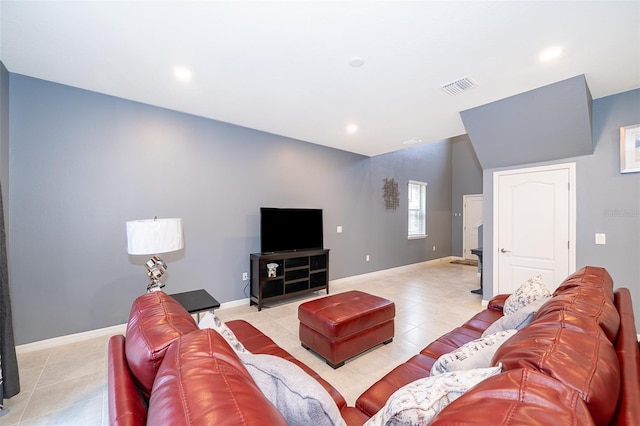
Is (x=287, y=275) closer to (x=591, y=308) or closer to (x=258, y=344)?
(x=258, y=344)

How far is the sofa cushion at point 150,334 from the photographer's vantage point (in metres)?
0.88

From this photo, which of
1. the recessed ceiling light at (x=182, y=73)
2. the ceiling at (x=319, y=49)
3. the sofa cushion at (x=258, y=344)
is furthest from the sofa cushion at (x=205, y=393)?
the recessed ceiling light at (x=182, y=73)

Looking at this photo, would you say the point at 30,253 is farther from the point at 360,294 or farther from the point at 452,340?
the point at 452,340

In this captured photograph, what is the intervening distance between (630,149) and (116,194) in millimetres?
5884

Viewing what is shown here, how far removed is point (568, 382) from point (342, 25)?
2262 mm

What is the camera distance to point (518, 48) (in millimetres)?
2180

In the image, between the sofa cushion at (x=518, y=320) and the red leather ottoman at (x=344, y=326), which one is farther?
the red leather ottoman at (x=344, y=326)

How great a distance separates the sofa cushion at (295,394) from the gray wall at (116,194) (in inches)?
118

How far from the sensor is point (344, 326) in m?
2.31

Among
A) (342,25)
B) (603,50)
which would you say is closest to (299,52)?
(342,25)

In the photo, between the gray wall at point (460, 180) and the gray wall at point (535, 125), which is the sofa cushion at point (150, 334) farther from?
the gray wall at point (460, 180)

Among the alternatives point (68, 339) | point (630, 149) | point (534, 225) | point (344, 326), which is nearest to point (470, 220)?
point (534, 225)

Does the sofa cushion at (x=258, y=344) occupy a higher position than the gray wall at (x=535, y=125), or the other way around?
the gray wall at (x=535, y=125)

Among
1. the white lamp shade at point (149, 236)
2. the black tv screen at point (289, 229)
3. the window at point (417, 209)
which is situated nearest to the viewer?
the white lamp shade at point (149, 236)
